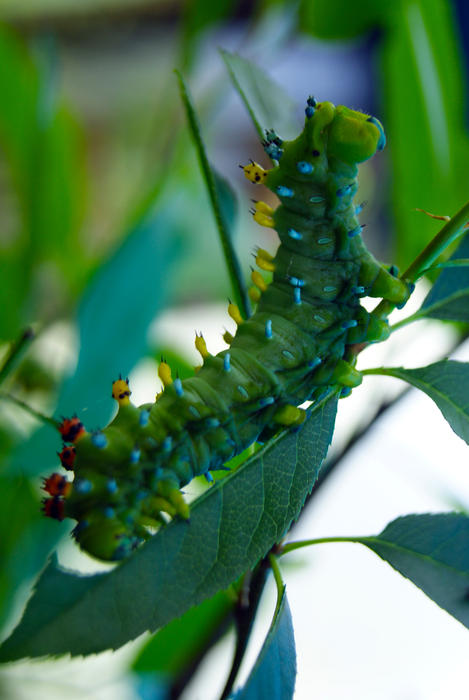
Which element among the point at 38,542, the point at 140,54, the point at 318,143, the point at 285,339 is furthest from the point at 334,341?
the point at 140,54

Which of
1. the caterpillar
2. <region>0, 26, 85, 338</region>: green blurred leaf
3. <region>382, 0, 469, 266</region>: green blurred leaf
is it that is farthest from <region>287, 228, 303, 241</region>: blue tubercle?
<region>0, 26, 85, 338</region>: green blurred leaf

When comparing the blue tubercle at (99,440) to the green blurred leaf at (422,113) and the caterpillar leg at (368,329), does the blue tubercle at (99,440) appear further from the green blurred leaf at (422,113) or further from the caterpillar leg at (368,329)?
the green blurred leaf at (422,113)

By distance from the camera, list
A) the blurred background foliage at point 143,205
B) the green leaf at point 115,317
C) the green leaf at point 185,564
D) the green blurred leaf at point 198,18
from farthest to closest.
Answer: the green blurred leaf at point 198,18 < the blurred background foliage at point 143,205 < the green leaf at point 115,317 < the green leaf at point 185,564

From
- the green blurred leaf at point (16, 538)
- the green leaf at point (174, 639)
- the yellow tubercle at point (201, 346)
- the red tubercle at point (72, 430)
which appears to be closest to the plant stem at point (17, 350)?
the red tubercle at point (72, 430)

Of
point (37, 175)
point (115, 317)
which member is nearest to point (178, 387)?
point (115, 317)

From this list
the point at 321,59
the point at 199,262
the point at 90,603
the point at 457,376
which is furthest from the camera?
the point at 321,59

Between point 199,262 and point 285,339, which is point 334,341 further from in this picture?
point 199,262
